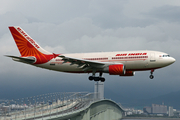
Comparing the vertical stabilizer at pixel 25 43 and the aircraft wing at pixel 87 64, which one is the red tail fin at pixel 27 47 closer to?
the vertical stabilizer at pixel 25 43

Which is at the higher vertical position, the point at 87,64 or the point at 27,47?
the point at 27,47

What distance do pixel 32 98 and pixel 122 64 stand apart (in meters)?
19.9

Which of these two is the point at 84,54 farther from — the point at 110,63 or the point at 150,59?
the point at 150,59

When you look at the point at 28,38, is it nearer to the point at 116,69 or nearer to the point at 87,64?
the point at 87,64

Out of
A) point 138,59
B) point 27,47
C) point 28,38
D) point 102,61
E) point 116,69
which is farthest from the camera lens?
point 28,38

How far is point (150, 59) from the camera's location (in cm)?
5878

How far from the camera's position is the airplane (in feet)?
193

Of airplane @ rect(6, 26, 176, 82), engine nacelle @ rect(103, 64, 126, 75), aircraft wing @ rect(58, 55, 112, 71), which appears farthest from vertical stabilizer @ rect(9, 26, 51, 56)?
engine nacelle @ rect(103, 64, 126, 75)

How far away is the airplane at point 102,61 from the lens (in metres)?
58.8

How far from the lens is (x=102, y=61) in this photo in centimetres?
6203

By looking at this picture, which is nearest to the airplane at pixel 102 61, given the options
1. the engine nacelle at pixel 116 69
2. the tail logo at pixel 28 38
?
the engine nacelle at pixel 116 69

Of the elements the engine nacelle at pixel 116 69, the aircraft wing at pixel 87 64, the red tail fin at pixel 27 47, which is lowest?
the engine nacelle at pixel 116 69

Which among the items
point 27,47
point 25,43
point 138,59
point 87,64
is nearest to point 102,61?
point 87,64

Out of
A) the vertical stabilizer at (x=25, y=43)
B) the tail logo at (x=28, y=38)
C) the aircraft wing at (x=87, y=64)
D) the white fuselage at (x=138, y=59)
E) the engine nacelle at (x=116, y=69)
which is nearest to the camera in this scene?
the engine nacelle at (x=116, y=69)
